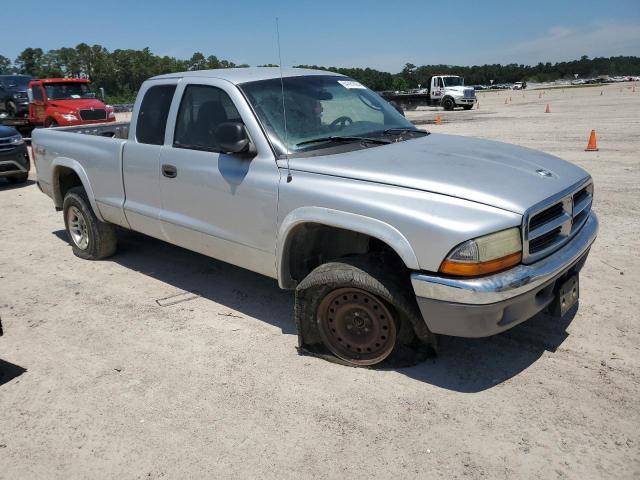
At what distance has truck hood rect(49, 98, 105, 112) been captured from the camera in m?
17.3

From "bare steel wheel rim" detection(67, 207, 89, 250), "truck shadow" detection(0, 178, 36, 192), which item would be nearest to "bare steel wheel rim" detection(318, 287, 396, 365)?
"bare steel wheel rim" detection(67, 207, 89, 250)

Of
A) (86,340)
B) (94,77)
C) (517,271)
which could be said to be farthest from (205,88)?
(94,77)

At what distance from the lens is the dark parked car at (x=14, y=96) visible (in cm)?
2022

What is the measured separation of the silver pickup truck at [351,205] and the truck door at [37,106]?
14829 mm

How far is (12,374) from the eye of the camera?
12.1ft

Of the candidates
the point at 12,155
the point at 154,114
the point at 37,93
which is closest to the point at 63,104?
the point at 37,93

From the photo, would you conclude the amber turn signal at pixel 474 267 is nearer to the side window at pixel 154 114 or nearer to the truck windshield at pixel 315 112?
the truck windshield at pixel 315 112

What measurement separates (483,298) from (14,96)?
2217 cm

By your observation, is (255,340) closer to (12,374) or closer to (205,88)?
(12,374)

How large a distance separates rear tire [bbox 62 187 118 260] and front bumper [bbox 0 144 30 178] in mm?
5405

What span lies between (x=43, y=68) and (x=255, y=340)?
324 ft

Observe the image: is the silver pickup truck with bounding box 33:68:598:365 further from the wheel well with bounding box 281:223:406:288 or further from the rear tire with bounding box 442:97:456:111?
the rear tire with bounding box 442:97:456:111

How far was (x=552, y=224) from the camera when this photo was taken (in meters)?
3.17

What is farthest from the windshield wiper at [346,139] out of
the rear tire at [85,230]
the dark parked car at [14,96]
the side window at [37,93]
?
the dark parked car at [14,96]
